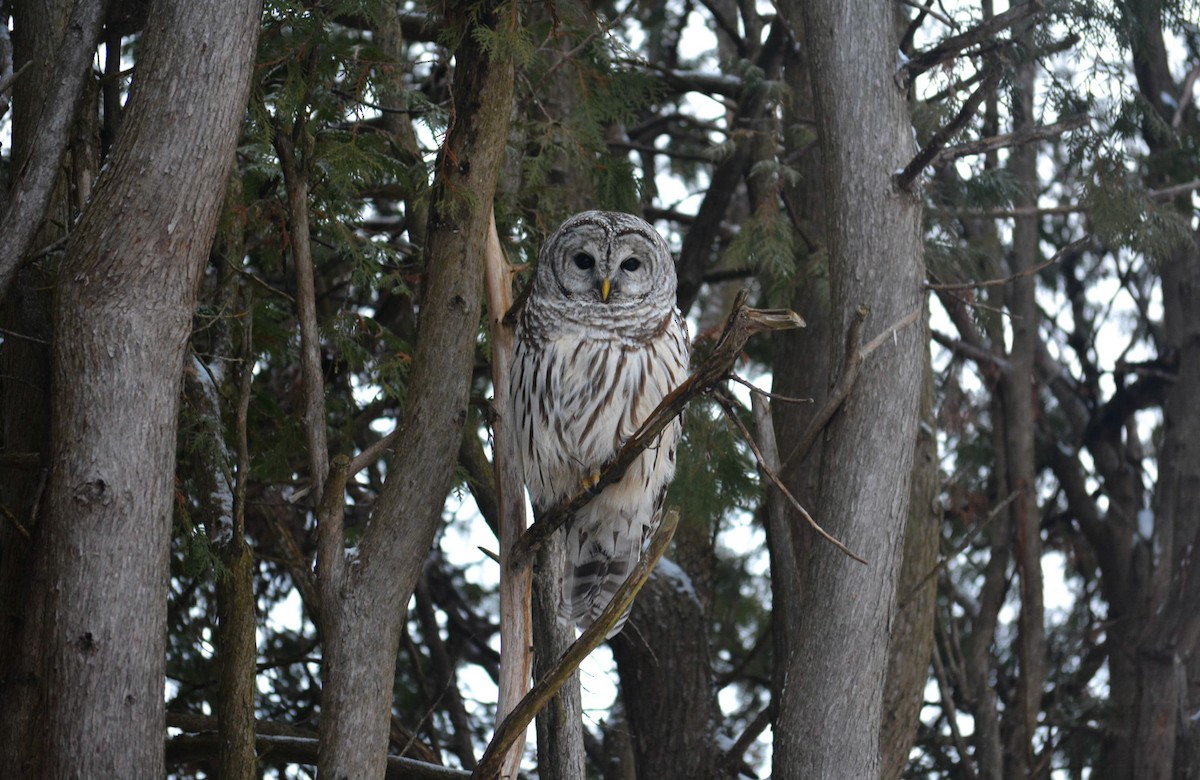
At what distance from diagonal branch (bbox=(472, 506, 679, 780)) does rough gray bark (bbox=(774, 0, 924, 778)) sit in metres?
0.84

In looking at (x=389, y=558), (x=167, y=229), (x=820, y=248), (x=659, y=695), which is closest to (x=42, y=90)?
(x=167, y=229)

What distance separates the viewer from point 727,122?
616cm

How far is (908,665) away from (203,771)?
265 cm

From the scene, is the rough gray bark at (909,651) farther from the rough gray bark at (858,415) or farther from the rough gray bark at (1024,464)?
the rough gray bark at (858,415)

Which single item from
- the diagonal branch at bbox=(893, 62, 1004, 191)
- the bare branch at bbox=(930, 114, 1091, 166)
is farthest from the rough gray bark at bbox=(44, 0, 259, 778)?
the bare branch at bbox=(930, 114, 1091, 166)

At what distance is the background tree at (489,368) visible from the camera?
10.3 feet

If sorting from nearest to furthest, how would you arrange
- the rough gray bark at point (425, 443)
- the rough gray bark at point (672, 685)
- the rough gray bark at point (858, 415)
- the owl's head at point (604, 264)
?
the rough gray bark at point (425, 443)
the rough gray bark at point (858, 415)
the owl's head at point (604, 264)
the rough gray bark at point (672, 685)

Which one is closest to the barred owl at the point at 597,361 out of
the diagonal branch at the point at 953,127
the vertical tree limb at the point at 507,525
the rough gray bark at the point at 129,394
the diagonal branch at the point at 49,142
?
the vertical tree limb at the point at 507,525

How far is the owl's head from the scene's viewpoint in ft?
14.0

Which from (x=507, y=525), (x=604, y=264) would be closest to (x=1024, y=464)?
(x=604, y=264)

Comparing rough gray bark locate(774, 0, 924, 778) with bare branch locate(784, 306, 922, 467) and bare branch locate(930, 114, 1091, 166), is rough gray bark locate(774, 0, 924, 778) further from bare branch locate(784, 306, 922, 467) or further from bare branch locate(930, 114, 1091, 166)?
bare branch locate(930, 114, 1091, 166)

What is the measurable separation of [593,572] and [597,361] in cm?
82

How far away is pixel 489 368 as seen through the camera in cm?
529

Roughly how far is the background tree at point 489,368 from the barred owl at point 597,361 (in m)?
0.26
